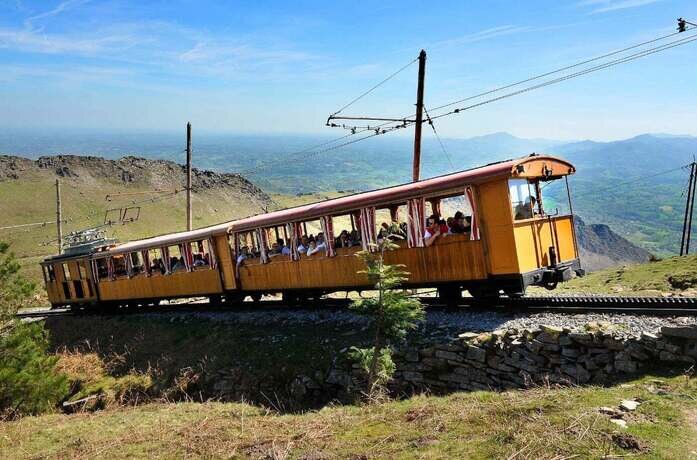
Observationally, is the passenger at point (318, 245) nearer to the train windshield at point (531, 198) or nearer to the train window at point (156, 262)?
the train windshield at point (531, 198)

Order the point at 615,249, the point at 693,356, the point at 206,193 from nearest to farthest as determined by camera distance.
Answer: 1. the point at 693,356
2. the point at 206,193
3. the point at 615,249

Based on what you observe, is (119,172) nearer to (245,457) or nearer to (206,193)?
(206,193)

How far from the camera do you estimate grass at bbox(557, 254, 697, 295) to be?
1834 centimetres

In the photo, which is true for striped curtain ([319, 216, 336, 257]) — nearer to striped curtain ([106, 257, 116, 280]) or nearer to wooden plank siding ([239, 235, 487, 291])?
wooden plank siding ([239, 235, 487, 291])

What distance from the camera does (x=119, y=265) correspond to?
27203 millimetres

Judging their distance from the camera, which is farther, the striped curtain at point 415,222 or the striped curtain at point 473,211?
the striped curtain at point 415,222

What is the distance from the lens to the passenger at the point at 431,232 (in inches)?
592

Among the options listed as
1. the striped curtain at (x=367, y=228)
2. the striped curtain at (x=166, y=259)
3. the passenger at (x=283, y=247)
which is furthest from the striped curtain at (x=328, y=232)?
the striped curtain at (x=166, y=259)

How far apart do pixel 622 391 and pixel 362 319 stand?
7.65 metres

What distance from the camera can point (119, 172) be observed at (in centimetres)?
11162

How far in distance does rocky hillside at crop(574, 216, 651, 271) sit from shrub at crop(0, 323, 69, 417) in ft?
395

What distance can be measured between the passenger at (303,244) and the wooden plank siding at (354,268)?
0.78 ft

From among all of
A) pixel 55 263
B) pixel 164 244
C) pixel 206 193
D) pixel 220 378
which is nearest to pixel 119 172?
pixel 206 193

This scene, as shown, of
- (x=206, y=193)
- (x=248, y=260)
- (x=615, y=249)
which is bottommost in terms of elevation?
(x=615, y=249)
